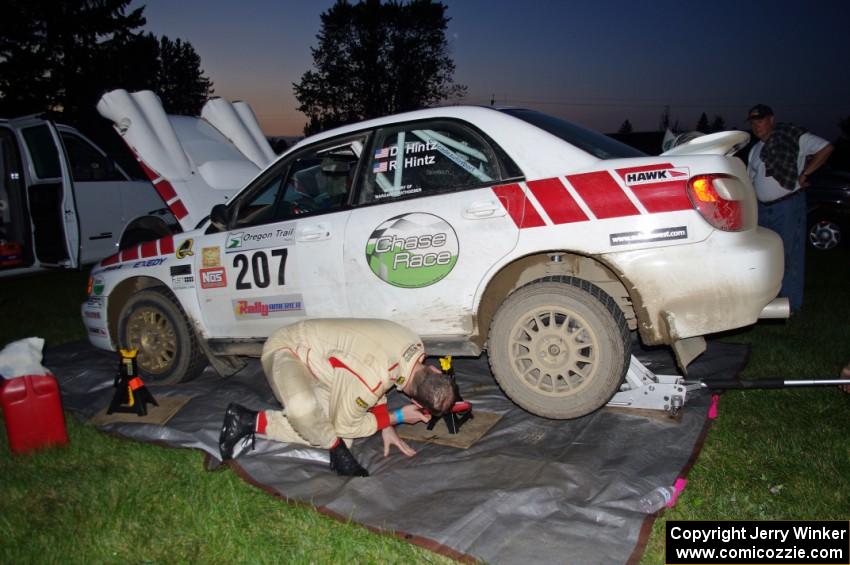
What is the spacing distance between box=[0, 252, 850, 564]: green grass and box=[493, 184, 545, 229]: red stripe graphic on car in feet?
5.00

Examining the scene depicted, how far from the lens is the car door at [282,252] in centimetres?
399

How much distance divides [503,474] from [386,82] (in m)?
47.3

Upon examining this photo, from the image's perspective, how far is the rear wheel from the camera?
470 centimetres

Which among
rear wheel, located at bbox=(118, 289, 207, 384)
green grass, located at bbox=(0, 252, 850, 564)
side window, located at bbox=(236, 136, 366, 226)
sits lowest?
green grass, located at bbox=(0, 252, 850, 564)

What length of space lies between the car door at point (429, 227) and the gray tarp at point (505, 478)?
775 millimetres

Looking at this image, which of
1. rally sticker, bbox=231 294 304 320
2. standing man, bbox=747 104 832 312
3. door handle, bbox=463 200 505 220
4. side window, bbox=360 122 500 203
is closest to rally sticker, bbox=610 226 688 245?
door handle, bbox=463 200 505 220

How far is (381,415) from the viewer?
3.53 m

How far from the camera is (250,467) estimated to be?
3400 millimetres

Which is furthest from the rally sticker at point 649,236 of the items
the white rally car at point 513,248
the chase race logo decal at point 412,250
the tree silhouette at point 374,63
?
the tree silhouette at point 374,63

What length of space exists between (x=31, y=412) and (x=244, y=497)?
1.59 m

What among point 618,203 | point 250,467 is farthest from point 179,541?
point 618,203

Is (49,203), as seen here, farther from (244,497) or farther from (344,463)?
(344,463)

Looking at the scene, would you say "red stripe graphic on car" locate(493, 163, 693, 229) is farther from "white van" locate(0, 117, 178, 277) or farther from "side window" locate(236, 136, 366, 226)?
"white van" locate(0, 117, 178, 277)

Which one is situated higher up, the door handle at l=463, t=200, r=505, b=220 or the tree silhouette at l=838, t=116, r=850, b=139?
the tree silhouette at l=838, t=116, r=850, b=139
